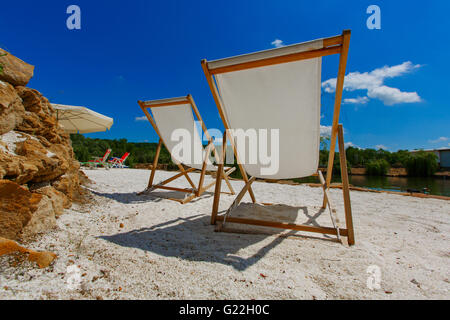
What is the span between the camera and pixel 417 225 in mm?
2303

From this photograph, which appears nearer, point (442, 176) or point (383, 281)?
point (383, 281)

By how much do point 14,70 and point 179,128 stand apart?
214 cm

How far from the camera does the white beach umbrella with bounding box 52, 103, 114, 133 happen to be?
5.57 m

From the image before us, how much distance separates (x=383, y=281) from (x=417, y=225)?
5.60 feet

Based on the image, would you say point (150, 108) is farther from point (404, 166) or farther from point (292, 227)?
point (404, 166)

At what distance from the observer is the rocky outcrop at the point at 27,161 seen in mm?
1341

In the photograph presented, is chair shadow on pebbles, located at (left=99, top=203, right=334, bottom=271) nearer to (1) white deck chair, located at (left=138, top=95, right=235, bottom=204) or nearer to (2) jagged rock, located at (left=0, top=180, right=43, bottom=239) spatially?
(2) jagged rock, located at (left=0, top=180, right=43, bottom=239)

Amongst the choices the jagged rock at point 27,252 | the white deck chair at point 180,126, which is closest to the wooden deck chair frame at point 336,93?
the white deck chair at point 180,126

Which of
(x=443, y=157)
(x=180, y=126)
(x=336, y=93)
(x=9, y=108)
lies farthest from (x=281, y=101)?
(x=443, y=157)

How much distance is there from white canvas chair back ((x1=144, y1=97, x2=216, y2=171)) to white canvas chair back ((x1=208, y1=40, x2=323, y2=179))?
1376mm

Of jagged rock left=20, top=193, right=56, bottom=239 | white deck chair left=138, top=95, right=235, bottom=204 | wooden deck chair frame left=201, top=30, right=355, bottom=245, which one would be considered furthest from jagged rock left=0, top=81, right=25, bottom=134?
white deck chair left=138, top=95, right=235, bottom=204
